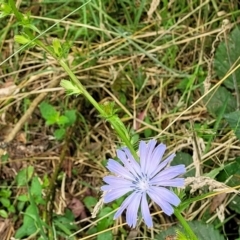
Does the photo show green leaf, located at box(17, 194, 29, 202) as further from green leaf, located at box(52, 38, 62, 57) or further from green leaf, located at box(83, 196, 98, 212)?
green leaf, located at box(52, 38, 62, 57)

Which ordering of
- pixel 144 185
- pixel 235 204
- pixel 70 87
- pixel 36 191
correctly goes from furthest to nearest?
pixel 36 191 < pixel 235 204 < pixel 70 87 < pixel 144 185

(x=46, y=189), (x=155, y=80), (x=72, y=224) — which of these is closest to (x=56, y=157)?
(x=46, y=189)

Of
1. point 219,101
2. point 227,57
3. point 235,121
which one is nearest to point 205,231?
point 235,121

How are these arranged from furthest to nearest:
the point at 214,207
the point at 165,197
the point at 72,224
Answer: the point at 72,224
the point at 214,207
the point at 165,197

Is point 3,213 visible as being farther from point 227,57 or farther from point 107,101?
point 227,57

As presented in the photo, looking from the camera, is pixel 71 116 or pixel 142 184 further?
pixel 71 116

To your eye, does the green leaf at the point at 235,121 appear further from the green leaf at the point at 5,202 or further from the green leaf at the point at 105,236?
the green leaf at the point at 5,202

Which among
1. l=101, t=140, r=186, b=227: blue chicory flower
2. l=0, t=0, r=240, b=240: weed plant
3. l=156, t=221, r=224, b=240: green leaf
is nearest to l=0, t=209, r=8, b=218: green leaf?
l=0, t=0, r=240, b=240: weed plant

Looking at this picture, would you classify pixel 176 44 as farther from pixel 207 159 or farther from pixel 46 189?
pixel 46 189
